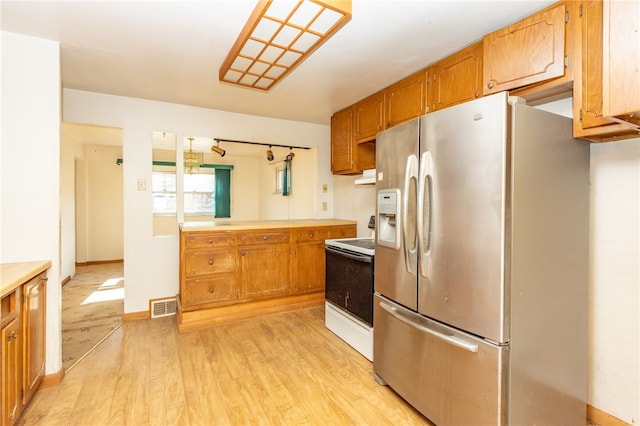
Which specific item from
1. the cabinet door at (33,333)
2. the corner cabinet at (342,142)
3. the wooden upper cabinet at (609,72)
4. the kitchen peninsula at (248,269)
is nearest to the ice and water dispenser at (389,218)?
the wooden upper cabinet at (609,72)

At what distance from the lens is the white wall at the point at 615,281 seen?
1.64m

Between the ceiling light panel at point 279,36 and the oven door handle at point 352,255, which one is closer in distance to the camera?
the ceiling light panel at point 279,36

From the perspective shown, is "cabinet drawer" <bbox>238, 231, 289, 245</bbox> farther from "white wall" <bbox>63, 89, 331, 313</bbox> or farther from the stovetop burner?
"white wall" <bbox>63, 89, 331, 313</bbox>

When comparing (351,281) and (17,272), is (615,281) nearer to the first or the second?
(351,281)

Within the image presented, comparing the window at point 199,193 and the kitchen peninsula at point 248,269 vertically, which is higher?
the window at point 199,193

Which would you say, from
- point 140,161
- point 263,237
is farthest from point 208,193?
point 263,237

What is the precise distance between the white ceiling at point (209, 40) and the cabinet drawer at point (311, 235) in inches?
61.0

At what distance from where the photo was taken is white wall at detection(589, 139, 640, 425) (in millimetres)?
1638

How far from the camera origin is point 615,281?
171 cm

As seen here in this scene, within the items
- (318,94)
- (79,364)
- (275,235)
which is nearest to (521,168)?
(318,94)

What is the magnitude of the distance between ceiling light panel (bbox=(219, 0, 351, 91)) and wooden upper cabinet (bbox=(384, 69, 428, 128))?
3.27ft

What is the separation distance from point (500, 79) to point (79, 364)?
3635mm

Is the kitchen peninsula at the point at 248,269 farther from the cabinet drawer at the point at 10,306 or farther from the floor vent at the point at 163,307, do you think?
the cabinet drawer at the point at 10,306

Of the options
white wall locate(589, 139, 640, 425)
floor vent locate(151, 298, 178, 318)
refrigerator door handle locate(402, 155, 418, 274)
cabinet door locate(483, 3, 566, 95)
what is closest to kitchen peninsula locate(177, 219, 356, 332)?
floor vent locate(151, 298, 178, 318)
